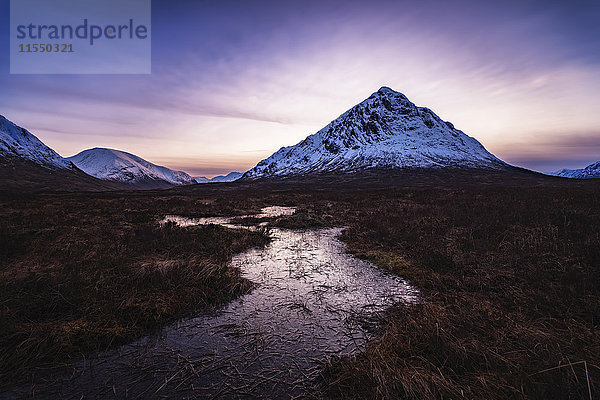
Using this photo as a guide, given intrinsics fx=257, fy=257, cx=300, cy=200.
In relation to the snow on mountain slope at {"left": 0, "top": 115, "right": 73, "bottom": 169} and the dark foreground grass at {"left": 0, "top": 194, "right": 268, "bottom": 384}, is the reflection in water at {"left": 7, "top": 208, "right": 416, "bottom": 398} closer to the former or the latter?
the dark foreground grass at {"left": 0, "top": 194, "right": 268, "bottom": 384}

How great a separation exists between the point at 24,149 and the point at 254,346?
257m

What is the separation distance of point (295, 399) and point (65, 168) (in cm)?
23855

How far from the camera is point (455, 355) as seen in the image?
4.07 meters

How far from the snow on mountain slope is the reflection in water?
724ft

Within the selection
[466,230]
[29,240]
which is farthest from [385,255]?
[29,240]

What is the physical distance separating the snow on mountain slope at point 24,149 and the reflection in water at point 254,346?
724 ft

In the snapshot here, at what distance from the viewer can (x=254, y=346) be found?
16.2ft

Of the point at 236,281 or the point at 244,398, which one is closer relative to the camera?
the point at 244,398

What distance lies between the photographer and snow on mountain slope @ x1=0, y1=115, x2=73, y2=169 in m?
162

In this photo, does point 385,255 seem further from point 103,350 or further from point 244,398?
point 103,350

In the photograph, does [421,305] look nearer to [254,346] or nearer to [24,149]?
[254,346]

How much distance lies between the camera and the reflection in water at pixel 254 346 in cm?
394

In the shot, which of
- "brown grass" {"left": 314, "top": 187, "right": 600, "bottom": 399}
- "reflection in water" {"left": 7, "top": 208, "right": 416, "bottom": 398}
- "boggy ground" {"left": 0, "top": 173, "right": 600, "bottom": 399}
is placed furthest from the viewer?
"reflection in water" {"left": 7, "top": 208, "right": 416, "bottom": 398}

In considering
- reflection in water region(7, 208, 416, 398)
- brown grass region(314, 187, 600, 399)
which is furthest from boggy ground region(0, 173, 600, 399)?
reflection in water region(7, 208, 416, 398)
